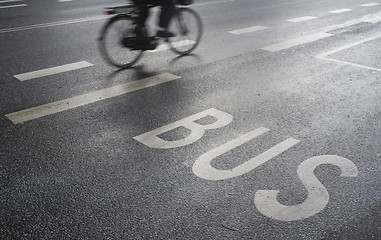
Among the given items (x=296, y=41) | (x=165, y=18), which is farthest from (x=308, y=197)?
(x=296, y=41)

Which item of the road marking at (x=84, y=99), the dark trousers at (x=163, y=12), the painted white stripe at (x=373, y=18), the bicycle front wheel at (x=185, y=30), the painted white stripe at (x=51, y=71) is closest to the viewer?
the road marking at (x=84, y=99)

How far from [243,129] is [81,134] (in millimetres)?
1839

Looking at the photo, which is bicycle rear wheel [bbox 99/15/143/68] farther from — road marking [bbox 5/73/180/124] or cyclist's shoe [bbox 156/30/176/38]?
road marking [bbox 5/73/180/124]

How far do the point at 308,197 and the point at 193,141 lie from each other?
1.48m

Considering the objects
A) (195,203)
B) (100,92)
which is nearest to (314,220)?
(195,203)

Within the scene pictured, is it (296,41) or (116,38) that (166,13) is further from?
(296,41)

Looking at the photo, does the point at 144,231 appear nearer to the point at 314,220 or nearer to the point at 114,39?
the point at 314,220

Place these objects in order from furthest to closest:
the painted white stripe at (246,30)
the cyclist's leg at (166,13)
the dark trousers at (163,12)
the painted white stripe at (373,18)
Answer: the painted white stripe at (373,18) < the painted white stripe at (246,30) < the cyclist's leg at (166,13) < the dark trousers at (163,12)

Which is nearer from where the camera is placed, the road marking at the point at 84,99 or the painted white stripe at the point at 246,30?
the road marking at the point at 84,99

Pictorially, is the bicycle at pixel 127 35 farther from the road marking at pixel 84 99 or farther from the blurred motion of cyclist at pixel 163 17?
the road marking at pixel 84 99

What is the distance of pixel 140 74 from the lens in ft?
23.2

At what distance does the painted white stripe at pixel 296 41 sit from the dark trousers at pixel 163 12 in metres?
2.30

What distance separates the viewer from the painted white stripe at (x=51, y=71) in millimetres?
6828

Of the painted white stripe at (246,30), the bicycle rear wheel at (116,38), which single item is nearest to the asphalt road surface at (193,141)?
the bicycle rear wheel at (116,38)
